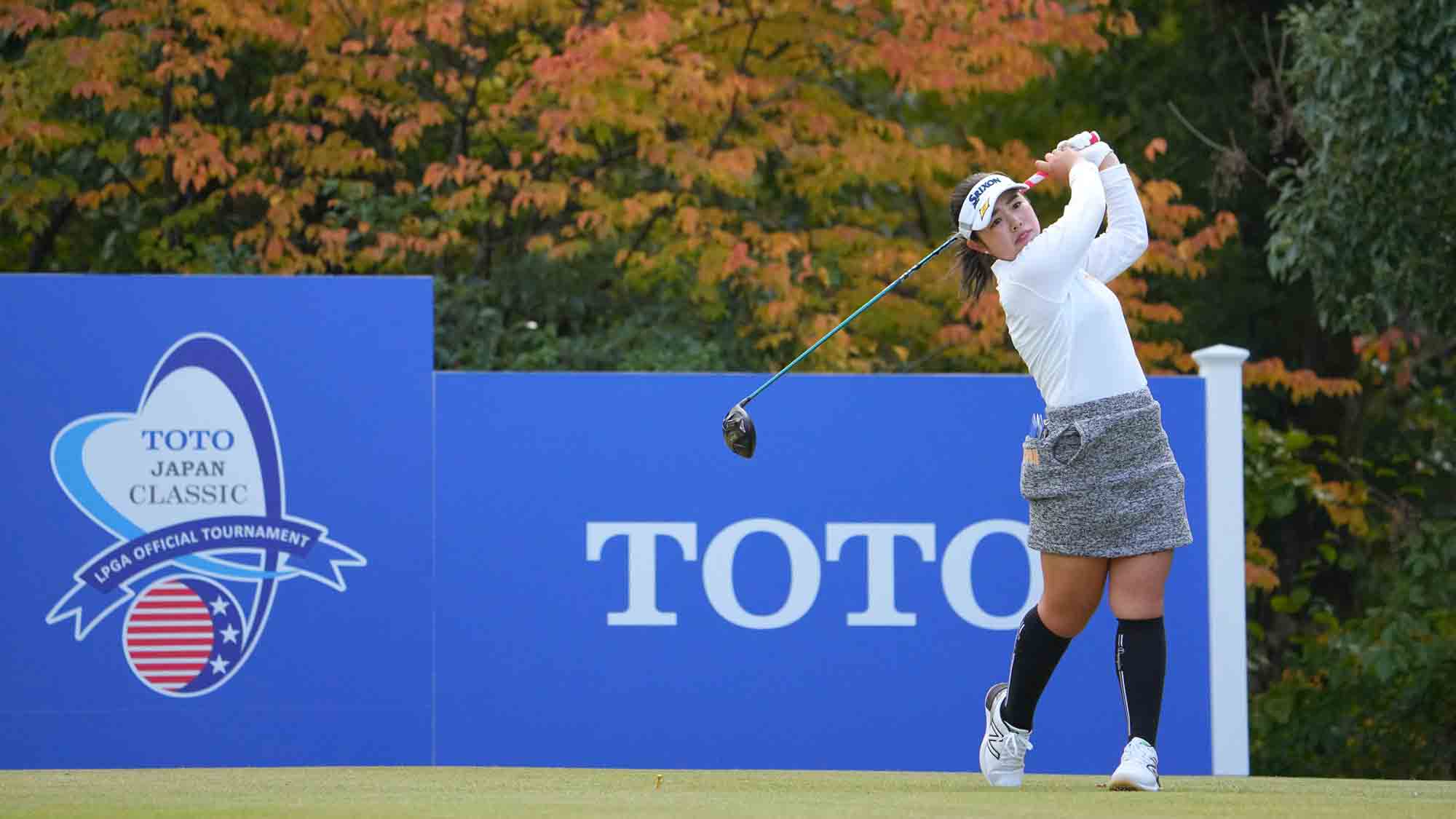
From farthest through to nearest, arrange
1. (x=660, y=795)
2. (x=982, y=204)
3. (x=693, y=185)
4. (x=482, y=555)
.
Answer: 1. (x=693, y=185)
2. (x=482, y=555)
3. (x=982, y=204)
4. (x=660, y=795)

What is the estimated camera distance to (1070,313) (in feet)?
12.3

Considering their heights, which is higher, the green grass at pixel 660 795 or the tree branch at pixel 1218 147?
the tree branch at pixel 1218 147

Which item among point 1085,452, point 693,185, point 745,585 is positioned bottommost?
point 745,585

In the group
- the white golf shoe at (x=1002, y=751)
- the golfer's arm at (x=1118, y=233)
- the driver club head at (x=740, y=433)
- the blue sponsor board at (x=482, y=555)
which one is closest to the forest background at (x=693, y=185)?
the blue sponsor board at (x=482, y=555)

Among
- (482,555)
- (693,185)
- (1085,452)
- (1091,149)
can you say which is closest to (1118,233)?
(1091,149)

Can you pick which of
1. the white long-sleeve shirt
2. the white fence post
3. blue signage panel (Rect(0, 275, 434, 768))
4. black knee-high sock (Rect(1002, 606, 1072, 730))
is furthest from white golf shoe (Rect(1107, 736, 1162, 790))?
blue signage panel (Rect(0, 275, 434, 768))

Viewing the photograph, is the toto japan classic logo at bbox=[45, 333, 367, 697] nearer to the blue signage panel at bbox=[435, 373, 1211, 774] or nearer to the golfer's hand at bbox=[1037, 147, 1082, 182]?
the blue signage panel at bbox=[435, 373, 1211, 774]

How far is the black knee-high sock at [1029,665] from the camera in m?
3.91

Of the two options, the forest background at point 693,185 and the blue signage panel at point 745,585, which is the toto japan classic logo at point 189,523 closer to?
the blue signage panel at point 745,585

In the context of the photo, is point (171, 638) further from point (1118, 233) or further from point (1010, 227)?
point (1118, 233)

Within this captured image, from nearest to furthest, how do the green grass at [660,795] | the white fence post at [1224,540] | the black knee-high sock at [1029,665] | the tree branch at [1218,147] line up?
1. the green grass at [660,795]
2. the black knee-high sock at [1029,665]
3. the white fence post at [1224,540]
4. the tree branch at [1218,147]

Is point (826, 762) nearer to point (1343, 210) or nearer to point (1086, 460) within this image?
point (1086, 460)

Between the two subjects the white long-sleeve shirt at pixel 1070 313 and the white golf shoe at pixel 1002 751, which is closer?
the white long-sleeve shirt at pixel 1070 313

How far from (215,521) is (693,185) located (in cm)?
381
